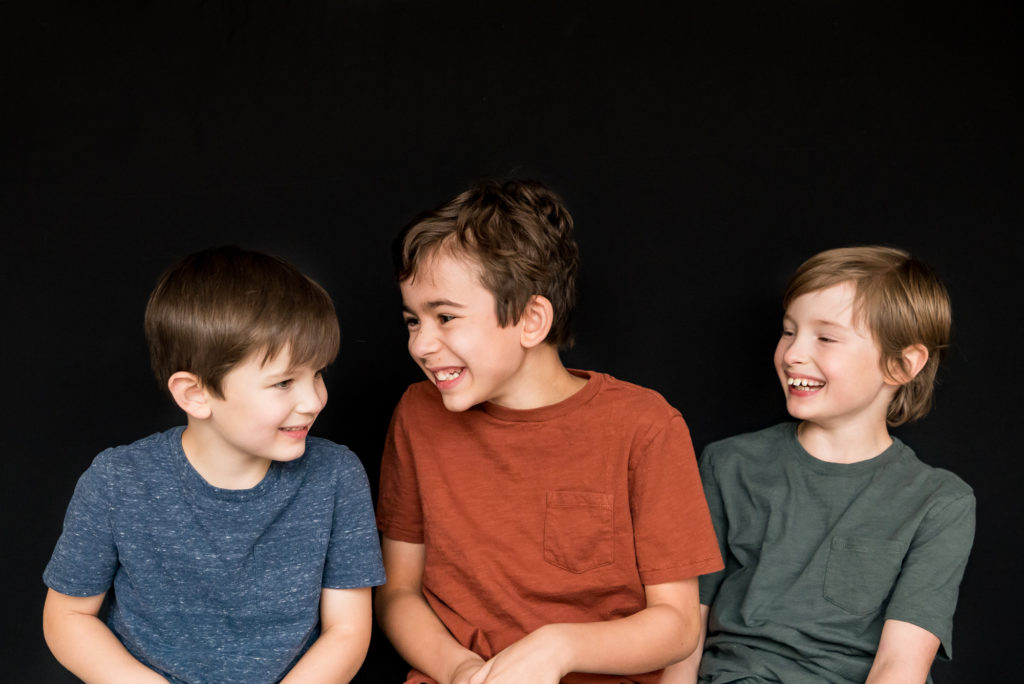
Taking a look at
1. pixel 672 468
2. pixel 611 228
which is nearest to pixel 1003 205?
pixel 611 228

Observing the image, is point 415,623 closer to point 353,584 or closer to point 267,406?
point 353,584

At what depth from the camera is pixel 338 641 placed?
6.06ft

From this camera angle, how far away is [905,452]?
2.11 meters

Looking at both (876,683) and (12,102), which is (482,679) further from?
(12,102)

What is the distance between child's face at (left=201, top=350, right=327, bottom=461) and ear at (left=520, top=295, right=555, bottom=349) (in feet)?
1.34

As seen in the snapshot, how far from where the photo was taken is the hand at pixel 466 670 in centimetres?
177

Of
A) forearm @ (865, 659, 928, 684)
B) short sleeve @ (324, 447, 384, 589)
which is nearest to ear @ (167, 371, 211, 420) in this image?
short sleeve @ (324, 447, 384, 589)

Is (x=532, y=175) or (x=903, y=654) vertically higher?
(x=532, y=175)

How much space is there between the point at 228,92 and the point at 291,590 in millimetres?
1259

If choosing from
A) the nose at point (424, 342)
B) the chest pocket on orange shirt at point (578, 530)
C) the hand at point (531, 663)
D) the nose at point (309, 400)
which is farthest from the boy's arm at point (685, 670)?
the nose at point (309, 400)

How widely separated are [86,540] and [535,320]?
87 cm

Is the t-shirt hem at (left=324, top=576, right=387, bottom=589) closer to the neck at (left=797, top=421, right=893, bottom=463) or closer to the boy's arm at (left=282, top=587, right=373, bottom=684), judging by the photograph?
the boy's arm at (left=282, top=587, right=373, bottom=684)

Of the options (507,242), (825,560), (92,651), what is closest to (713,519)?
(825,560)

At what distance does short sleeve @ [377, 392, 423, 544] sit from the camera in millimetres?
2066
